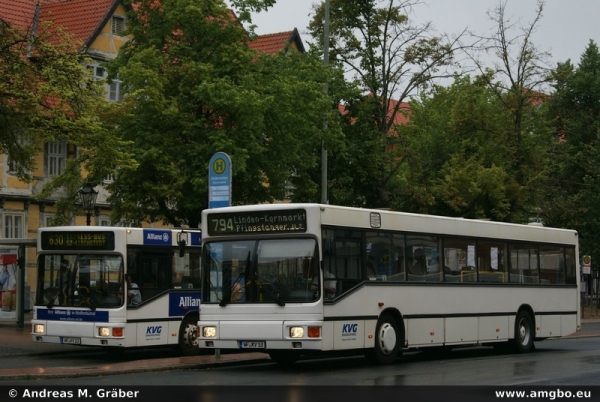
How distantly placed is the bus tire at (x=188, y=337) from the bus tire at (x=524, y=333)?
279 inches

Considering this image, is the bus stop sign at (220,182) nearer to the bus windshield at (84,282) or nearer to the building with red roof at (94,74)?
the bus windshield at (84,282)

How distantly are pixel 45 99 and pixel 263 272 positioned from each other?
5991 mm

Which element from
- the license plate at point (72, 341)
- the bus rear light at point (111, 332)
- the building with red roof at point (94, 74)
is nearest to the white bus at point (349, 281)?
the bus rear light at point (111, 332)

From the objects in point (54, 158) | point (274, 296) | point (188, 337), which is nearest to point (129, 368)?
point (274, 296)

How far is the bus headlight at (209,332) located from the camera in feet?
60.2

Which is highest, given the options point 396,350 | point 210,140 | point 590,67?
point 590,67

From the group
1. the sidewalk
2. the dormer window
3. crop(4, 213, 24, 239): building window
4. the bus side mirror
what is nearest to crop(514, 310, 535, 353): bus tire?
the sidewalk

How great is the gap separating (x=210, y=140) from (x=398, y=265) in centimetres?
1211

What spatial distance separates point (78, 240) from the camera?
71.6ft

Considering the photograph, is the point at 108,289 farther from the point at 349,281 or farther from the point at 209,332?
the point at 349,281

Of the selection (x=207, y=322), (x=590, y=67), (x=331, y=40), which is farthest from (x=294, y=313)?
(x=590, y=67)

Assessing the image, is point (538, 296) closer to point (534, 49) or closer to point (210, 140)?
point (210, 140)

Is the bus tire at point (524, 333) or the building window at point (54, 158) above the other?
the building window at point (54, 158)

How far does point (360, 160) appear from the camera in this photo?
1629 inches
